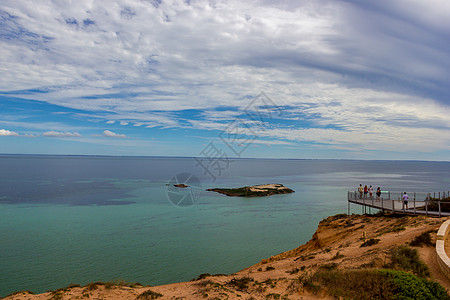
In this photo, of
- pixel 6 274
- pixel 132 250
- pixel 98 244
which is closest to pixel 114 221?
pixel 98 244

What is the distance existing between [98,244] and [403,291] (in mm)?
23591

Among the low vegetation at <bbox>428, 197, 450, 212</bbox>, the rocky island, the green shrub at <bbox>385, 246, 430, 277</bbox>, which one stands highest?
the low vegetation at <bbox>428, 197, 450, 212</bbox>

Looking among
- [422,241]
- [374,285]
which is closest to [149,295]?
[374,285]

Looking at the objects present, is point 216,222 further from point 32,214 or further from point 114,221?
point 32,214

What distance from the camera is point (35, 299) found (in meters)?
11.1

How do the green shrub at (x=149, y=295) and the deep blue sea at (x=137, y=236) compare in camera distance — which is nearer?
the green shrub at (x=149, y=295)

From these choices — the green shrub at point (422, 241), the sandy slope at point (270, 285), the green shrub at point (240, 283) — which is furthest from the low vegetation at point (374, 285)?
the green shrub at point (422, 241)

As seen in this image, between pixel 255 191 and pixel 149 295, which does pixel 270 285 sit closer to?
pixel 149 295

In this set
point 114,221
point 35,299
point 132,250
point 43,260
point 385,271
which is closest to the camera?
point 385,271

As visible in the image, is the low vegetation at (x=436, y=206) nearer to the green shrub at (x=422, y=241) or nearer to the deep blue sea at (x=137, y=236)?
the green shrub at (x=422, y=241)

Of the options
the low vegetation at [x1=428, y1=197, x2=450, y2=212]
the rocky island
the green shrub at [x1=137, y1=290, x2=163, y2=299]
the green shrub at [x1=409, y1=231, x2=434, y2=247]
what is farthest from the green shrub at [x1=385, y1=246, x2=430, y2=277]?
the rocky island

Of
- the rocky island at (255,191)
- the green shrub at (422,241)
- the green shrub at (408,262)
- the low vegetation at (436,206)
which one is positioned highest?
the low vegetation at (436,206)

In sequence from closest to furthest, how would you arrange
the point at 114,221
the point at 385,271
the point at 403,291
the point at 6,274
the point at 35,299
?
the point at 403,291 < the point at 385,271 < the point at 35,299 < the point at 6,274 < the point at 114,221

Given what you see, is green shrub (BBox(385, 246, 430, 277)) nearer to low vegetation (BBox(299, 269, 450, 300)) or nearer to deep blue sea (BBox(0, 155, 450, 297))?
low vegetation (BBox(299, 269, 450, 300))
